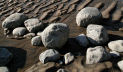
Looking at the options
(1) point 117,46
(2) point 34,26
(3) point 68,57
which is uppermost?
(2) point 34,26

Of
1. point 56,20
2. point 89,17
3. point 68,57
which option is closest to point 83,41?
point 68,57

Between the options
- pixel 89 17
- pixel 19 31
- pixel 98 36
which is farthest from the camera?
pixel 19 31

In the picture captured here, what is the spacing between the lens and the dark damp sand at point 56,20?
3688mm

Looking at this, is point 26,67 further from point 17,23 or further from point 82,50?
point 17,23

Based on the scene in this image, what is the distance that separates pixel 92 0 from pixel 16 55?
364cm

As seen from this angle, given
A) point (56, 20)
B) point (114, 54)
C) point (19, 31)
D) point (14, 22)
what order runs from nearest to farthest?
point (114, 54)
point (19, 31)
point (14, 22)
point (56, 20)

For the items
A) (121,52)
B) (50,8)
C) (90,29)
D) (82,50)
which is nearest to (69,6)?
(50,8)

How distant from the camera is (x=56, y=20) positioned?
18.7 ft

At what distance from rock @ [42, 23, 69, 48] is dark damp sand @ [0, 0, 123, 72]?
23cm

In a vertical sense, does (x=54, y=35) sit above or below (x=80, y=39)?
above

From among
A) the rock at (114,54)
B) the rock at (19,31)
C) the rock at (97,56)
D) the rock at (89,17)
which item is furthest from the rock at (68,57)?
the rock at (19,31)

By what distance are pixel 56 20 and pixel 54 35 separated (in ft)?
5.50

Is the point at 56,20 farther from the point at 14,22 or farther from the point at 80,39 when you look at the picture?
the point at 80,39

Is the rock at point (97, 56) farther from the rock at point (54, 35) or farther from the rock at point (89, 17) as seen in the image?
the rock at point (89, 17)
